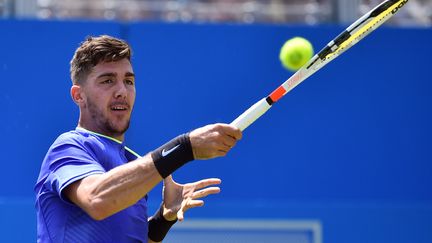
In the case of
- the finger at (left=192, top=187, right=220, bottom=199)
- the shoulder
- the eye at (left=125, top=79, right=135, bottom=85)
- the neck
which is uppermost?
the eye at (left=125, top=79, right=135, bottom=85)

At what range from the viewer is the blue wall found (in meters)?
5.25

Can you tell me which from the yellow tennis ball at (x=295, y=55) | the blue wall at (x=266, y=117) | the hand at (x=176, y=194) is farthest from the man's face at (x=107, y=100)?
the blue wall at (x=266, y=117)

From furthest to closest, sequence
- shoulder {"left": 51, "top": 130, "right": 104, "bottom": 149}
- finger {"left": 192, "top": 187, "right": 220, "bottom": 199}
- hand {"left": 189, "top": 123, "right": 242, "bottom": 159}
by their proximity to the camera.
A: finger {"left": 192, "top": 187, "right": 220, "bottom": 199} < shoulder {"left": 51, "top": 130, "right": 104, "bottom": 149} < hand {"left": 189, "top": 123, "right": 242, "bottom": 159}

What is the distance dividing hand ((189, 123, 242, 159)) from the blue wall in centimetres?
235

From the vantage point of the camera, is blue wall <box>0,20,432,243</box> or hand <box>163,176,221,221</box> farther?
blue wall <box>0,20,432,243</box>

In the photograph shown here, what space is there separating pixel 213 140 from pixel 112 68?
2.53 feet

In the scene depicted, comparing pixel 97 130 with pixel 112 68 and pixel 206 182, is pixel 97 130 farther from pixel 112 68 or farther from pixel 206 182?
pixel 206 182

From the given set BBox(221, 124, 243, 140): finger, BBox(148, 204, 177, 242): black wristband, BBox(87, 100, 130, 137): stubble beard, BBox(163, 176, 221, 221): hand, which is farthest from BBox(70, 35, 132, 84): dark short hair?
BBox(221, 124, 243, 140): finger

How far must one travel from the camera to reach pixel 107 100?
3.43 m

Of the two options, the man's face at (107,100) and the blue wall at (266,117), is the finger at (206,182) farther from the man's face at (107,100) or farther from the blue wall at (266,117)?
the blue wall at (266,117)

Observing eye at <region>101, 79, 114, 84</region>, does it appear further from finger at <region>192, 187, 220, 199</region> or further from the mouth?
finger at <region>192, 187, 220, 199</region>

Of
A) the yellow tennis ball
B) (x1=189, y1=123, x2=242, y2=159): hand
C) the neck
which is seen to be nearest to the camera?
(x1=189, y1=123, x2=242, y2=159): hand

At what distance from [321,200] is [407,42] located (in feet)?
3.85

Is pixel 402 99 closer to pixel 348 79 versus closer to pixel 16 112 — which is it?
pixel 348 79
